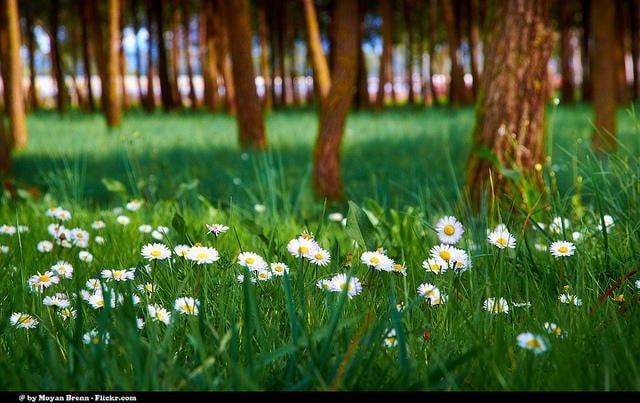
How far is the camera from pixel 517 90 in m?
4.99

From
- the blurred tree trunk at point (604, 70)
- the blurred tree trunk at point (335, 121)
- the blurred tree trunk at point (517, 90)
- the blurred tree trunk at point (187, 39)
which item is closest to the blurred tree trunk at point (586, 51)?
the blurred tree trunk at point (187, 39)

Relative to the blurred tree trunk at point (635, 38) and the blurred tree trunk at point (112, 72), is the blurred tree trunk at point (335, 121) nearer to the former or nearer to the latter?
the blurred tree trunk at point (112, 72)

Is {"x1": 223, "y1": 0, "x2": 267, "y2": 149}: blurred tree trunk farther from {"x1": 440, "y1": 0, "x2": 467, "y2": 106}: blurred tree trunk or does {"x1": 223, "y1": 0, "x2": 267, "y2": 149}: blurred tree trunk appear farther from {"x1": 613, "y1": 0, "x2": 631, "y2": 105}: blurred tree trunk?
{"x1": 613, "y1": 0, "x2": 631, "y2": 105}: blurred tree trunk

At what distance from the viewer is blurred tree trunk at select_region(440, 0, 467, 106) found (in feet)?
71.4

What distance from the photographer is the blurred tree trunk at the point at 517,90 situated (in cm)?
498

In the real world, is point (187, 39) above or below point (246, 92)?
above

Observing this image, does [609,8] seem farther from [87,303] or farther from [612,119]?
[87,303]

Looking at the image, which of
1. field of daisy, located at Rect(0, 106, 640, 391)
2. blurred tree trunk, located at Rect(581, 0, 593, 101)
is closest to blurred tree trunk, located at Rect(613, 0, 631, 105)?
blurred tree trunk, located at Rect(581, 0, 593, 101)

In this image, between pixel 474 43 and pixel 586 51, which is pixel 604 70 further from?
pixel 586 51

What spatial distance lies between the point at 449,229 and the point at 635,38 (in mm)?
25489

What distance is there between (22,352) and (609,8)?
849cm

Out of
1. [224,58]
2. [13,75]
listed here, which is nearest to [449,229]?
[13,75]

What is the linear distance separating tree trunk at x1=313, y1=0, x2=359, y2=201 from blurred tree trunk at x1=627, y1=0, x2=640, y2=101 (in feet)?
66.1

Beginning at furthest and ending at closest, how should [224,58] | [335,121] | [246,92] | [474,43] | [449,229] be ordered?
[474,43] → [224,58] → [246,92] → [335,121] → [449,229]
